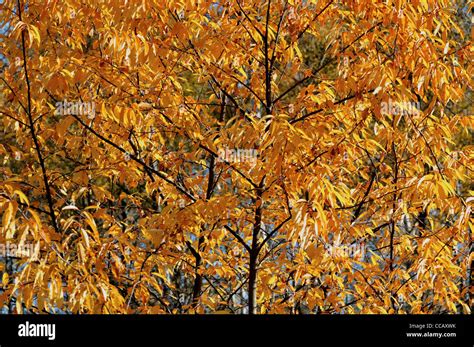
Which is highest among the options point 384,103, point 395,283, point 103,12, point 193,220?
point 103,12

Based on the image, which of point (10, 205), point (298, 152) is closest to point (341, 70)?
point (298, 152)

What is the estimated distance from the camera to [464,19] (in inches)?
396

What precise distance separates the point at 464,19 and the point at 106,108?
26.3ft

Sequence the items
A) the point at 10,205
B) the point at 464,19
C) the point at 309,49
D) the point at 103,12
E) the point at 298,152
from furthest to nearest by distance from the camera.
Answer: the point at 309,49
the point at 464,19
the point at 103,12
the point at 298,152
the point at 10,205

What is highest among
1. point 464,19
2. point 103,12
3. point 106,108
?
point 464,19

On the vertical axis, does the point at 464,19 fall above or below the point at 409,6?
above

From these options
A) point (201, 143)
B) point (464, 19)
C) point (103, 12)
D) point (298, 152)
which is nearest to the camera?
point (298, 152)

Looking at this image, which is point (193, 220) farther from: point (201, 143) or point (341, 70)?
point (341, 70)

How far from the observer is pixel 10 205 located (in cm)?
243
